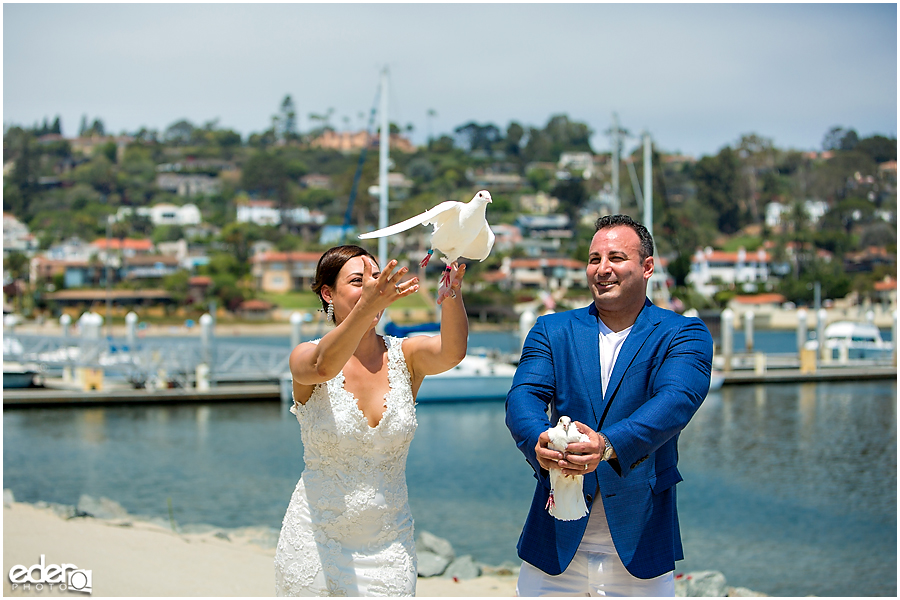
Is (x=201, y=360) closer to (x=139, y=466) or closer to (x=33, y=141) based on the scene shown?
(x=139, y=466)

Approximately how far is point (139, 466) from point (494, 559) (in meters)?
9.45

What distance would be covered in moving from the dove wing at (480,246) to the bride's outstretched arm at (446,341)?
6cm

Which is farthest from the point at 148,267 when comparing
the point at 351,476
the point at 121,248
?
the point at 351,476

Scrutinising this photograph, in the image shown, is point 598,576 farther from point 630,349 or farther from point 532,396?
point 630,349

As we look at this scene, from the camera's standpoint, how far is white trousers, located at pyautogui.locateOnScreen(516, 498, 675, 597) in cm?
264

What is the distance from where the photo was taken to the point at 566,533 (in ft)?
8.70

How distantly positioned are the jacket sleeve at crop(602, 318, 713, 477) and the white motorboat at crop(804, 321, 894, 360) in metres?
33.3

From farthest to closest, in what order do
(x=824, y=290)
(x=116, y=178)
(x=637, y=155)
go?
1. (x=116, y=178)
2. (x=637, y=155)
3. (x=824, y=290)

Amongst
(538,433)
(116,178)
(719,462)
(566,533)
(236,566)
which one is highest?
(116,178)

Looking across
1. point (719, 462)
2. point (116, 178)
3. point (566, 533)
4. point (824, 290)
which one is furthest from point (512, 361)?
point (116, 178)

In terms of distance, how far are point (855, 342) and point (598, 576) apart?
120ft

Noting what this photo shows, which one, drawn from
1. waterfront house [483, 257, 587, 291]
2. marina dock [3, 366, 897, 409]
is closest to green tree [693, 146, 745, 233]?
waterfront house [483, 257, 587, 291]

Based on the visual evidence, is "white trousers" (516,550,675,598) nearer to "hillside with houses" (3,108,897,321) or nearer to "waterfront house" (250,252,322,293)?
"hillside with houses" (3,108,897,321)

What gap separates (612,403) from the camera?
2678mm
